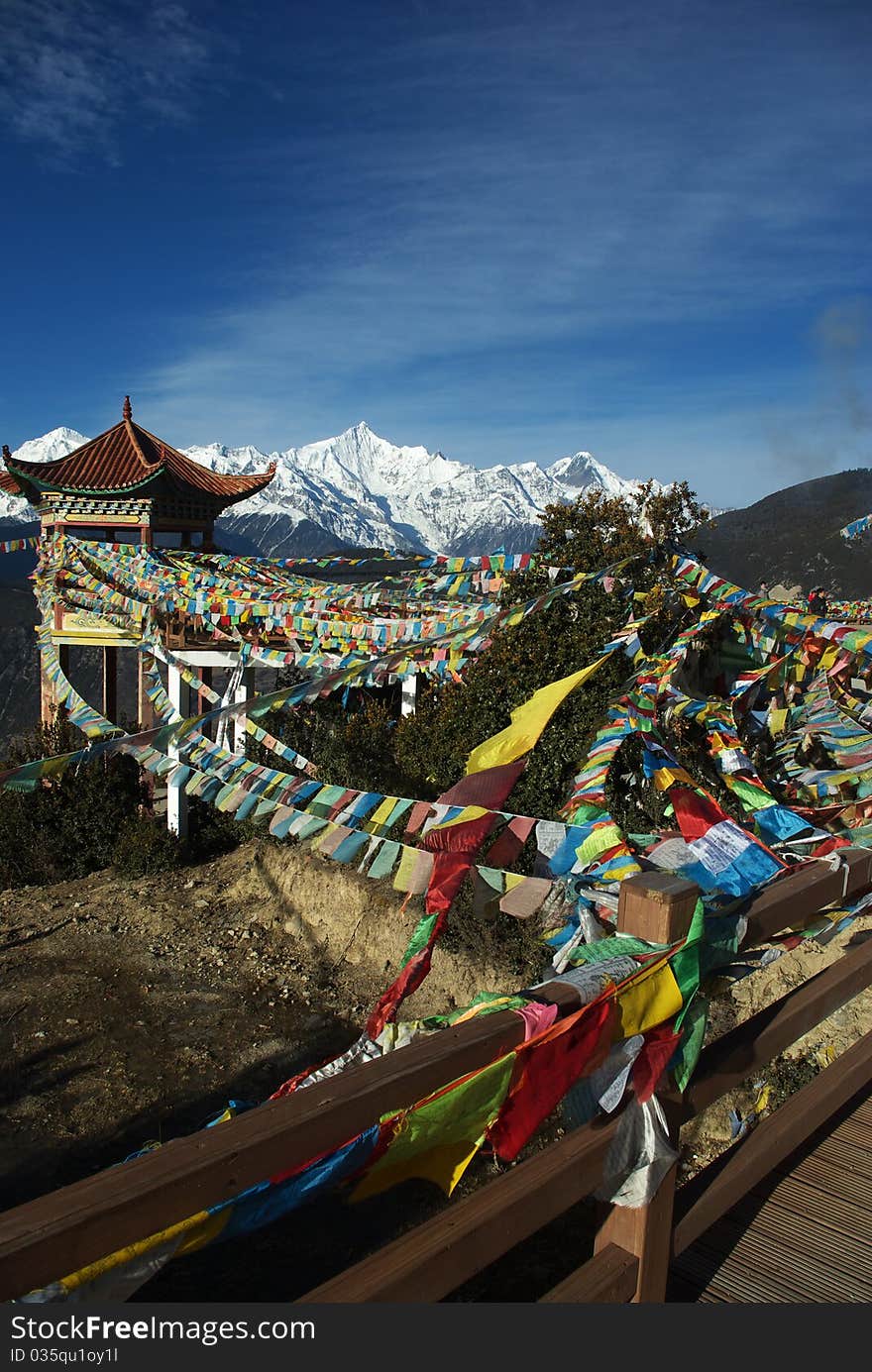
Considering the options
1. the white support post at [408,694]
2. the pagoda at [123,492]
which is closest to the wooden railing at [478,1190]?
the white support post at [408,694]

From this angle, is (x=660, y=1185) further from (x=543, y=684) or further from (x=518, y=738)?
(x=543, y=684)

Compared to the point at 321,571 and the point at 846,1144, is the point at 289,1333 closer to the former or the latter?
the point at 846,1144

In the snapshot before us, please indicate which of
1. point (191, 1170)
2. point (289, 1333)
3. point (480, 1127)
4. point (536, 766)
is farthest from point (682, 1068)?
point (536, 766)

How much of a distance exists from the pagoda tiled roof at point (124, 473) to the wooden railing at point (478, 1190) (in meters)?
17.0

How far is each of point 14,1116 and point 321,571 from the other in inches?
357

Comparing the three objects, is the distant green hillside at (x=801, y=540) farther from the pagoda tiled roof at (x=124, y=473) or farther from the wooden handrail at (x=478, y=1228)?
the wooden handrail at (x=478, y=1228)

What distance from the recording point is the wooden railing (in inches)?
60.1

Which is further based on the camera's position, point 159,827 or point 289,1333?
point 159,827

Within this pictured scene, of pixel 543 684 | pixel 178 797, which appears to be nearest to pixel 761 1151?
pixel 543 684

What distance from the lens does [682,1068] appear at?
2535mm

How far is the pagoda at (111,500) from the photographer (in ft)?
57.3

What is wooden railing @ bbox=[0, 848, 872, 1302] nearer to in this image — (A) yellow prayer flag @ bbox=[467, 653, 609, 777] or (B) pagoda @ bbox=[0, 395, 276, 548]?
(A) yellow prayer flag @ bbox=[467, 653, 609, 777]

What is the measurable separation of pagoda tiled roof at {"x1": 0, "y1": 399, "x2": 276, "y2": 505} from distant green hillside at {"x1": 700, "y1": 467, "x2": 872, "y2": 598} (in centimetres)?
3605

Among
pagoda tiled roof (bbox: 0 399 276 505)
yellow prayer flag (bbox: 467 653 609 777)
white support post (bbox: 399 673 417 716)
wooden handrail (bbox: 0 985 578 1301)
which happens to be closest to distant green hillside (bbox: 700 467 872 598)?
pagoda tiled roof (bbox: 0 399 276 505)
